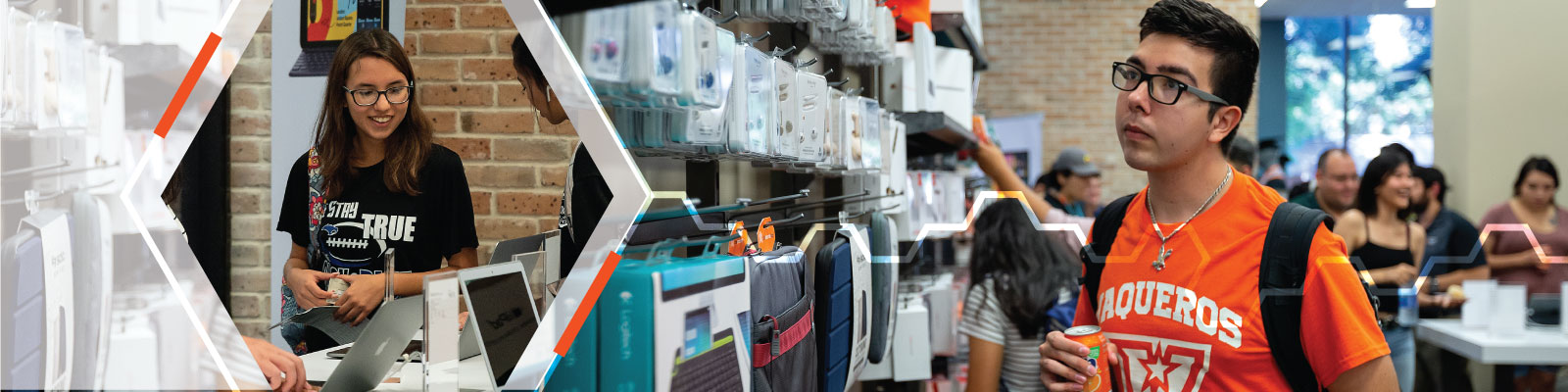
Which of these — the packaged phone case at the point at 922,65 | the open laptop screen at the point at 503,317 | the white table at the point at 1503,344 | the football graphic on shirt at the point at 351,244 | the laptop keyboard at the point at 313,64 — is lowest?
the white table at the point at 1503,344

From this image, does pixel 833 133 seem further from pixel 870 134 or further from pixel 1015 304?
pixel 1015 304

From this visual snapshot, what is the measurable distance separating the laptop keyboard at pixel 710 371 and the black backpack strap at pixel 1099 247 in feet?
2.00

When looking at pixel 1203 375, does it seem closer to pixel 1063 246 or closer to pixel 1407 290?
pixel 1063 246

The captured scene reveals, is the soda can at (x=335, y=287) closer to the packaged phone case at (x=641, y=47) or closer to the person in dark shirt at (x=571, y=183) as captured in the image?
the person in dark shirt at (x=571, y=183)

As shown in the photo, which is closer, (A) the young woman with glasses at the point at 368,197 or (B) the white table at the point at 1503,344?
(A) the young woman with glasses at the point at 368,197

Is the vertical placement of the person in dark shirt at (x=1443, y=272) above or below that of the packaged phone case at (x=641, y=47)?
below

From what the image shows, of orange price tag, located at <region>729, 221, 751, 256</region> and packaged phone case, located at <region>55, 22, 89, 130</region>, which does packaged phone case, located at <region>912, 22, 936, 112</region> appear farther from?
packaged phone case, located at <region>55, 22, 89, 130</region>

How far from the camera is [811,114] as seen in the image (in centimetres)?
201

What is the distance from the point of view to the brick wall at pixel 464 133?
1108mm

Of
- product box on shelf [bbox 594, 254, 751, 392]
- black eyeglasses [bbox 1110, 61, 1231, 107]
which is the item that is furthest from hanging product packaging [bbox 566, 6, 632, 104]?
black eyeglasses [bbox 1110, 61, 1231, 107]

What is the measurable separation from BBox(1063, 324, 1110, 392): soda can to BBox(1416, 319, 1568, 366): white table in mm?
2733

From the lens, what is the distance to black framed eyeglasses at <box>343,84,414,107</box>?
114cm

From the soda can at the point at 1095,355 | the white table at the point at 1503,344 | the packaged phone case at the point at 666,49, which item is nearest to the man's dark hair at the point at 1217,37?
the soda can at the point at 1095,355

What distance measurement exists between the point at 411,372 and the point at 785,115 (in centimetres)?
87
